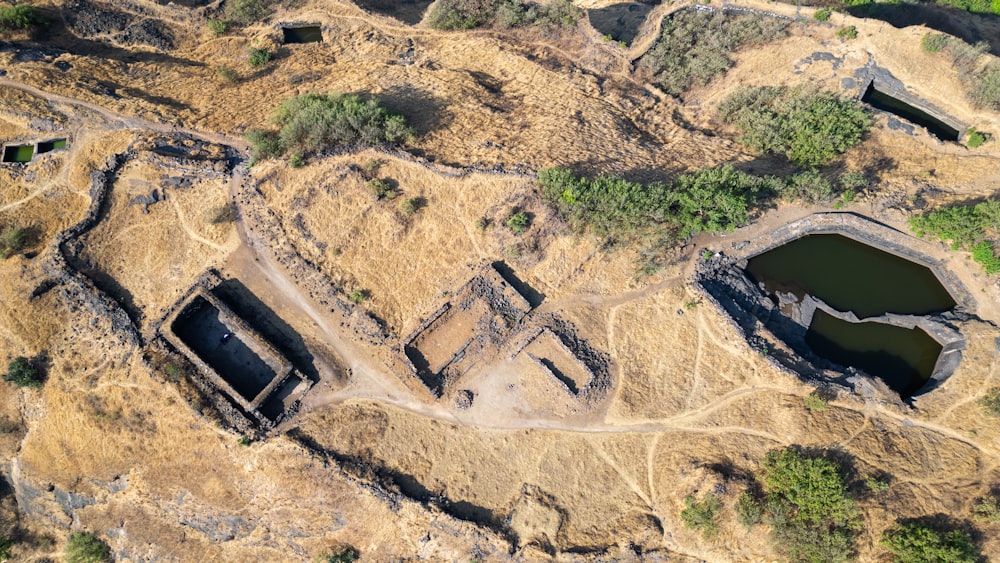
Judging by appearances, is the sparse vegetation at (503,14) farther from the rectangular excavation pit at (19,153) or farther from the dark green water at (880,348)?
the rectangular excavation pit at (19,153)

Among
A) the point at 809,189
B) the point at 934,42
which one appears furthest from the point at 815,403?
the point at 934,42

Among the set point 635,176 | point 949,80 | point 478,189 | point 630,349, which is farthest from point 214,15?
point 949,80

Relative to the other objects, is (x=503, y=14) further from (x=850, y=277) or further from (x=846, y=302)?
(x=846, y=302)

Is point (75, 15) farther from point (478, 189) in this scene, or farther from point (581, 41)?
point (581, 41)

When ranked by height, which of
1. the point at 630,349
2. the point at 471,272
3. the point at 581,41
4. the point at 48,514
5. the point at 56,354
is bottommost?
the point at 48,514

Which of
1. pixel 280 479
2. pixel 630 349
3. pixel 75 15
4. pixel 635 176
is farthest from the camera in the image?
pixel 75 15

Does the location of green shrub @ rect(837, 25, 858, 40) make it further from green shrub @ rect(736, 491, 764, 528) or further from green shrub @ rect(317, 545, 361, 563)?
green shrub @ rect(317, 545, 361, 563)

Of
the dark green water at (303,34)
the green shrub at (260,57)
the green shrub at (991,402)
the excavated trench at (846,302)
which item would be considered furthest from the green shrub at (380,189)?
the green shrub at (991,402)
